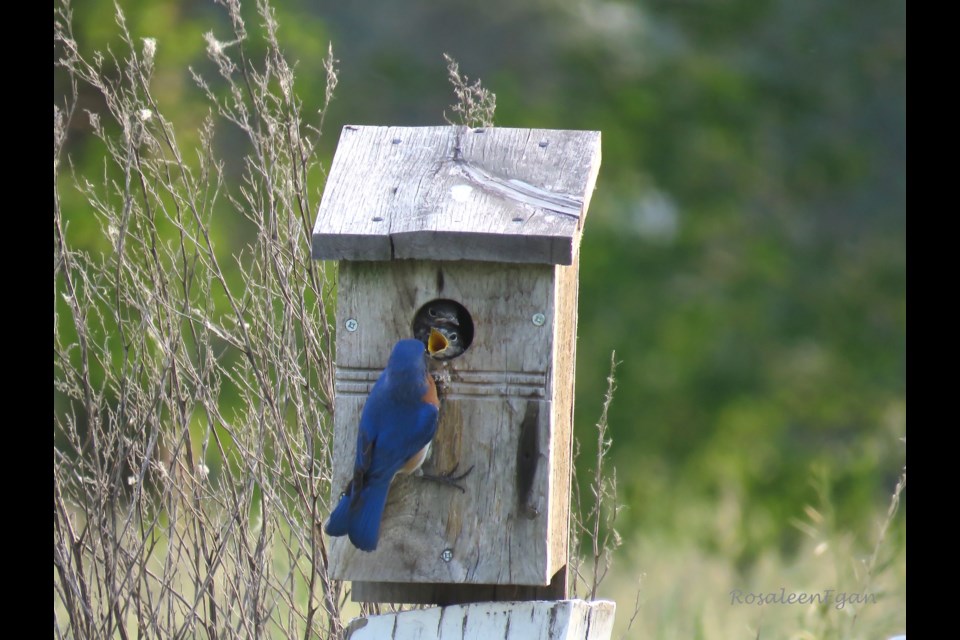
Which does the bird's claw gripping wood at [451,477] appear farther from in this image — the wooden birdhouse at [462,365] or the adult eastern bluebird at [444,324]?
the adult eastern bluebird at [444,324]

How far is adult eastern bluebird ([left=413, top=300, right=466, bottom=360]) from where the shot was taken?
3020 millimetres

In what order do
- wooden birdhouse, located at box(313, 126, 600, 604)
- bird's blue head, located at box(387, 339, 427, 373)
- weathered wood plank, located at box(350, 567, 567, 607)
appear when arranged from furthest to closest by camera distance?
weathered wood plank, located at box(350, 567, 567, 607) < wooden birdhouse, located at box(313, 126, 600, 604) < bird's blue head, located at box(387, 339, 427, 373)

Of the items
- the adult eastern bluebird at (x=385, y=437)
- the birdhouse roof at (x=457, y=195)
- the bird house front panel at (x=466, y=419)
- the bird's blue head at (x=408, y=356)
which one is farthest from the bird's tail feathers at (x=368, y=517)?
the birdhouse roof at (x=457, y=195)

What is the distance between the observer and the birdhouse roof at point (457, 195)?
2881 millimetres

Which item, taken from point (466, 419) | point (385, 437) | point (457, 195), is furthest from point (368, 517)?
point (457, 195)

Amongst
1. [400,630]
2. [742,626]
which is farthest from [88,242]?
[400,630]

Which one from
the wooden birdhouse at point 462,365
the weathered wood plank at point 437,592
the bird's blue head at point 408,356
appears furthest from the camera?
the weathered wood plank at point 437,592

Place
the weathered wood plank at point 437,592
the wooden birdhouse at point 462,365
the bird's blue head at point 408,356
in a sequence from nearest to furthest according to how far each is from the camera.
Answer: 1. the bird's blue head at point 408,356
2. the wooden birdhouse at point 462,365
3. the weathered wood plank at point 437,592

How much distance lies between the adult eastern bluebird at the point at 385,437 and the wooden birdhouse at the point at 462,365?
0.11 m

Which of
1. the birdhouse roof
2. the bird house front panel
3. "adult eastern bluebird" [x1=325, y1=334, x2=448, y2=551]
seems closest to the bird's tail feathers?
"adult eastern bluebird" [x1=325, y1=334, x2=448, y2=551]

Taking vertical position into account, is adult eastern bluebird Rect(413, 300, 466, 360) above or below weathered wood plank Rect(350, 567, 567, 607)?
above

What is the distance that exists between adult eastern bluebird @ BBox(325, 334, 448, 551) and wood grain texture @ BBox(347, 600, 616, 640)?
0.79 feet

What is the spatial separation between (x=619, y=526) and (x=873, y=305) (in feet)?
12.4

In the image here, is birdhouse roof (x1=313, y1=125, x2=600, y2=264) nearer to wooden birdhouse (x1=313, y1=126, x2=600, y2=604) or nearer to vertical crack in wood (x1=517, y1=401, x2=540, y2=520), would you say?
wooden birdhouse (x1=313, y1=126, x2=600, y2=604)
